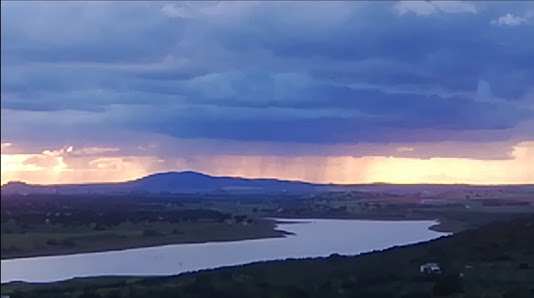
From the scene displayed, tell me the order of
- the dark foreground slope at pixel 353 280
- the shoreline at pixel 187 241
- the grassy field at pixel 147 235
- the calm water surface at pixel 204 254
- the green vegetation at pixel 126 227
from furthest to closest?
1. the shoreline at pixel 187 241
2. the grassy field at pixel 147 235
3. the green vegetation at pixel 126 227
4. the calm water surface at pixel 204 254
5. the dark foreground slope at pixel 353 280

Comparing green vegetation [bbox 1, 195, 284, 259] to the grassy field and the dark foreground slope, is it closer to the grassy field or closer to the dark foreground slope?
the grassy field

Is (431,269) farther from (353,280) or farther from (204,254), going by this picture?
(204,254)

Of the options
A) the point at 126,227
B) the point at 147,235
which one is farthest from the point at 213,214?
the point at 147,235

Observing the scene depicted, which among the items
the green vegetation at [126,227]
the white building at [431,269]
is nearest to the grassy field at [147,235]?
the green vegetation at [126,227]

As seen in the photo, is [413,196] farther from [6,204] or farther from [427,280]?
[6,204]

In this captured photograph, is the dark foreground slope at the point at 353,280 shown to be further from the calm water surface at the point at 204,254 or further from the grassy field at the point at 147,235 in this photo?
the grassy field at the point at 147,235

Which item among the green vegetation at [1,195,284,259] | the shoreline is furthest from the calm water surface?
the green vegetation at [1,195,284,259]
